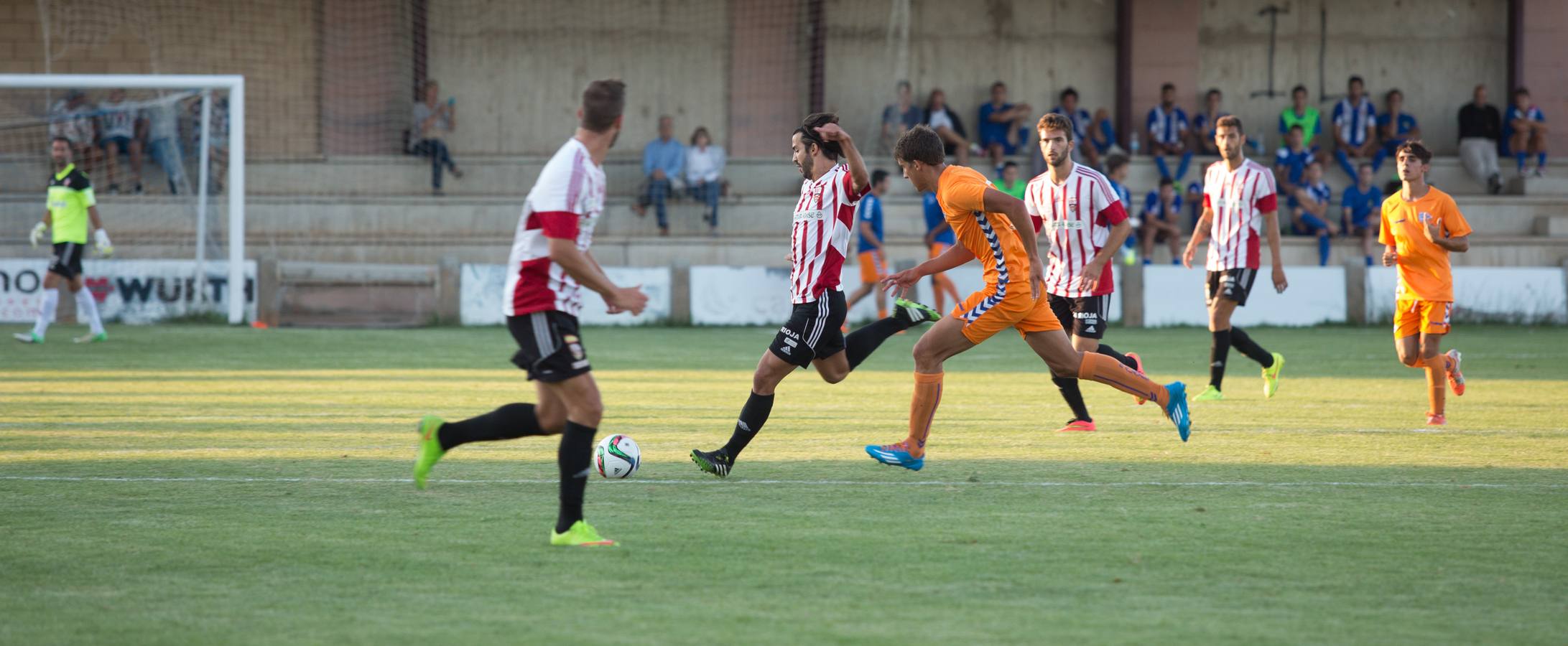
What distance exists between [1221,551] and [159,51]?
24.6 metres

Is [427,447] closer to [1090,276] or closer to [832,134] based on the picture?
[832,134]

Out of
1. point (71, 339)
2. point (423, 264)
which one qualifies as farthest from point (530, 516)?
point (423, 264)

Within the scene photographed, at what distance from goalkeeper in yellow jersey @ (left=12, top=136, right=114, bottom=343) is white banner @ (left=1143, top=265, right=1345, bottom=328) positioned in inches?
556

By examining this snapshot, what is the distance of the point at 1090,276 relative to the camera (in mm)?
9141

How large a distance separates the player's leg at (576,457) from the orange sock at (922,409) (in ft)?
7.77

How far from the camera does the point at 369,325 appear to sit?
813 inches

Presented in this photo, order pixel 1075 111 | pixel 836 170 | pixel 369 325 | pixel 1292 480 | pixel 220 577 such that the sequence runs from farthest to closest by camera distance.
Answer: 1. pixel 1075 111
2. pixel 369 325
3. pixel 836 170
4. pixel 1292 480
5. pixel 220 577

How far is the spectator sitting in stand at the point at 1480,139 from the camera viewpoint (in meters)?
24.7

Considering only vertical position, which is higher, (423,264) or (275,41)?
(275,41)

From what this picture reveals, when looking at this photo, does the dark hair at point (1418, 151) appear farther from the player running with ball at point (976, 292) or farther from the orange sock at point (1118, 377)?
the player running with ball at point (976, 292)

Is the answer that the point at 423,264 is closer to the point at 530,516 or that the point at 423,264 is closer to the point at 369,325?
the point at 369,325

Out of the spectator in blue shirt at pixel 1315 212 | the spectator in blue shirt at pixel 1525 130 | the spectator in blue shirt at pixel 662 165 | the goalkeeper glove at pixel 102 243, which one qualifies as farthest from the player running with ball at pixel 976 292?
the spectator in blue shirt at pixel 1525 130

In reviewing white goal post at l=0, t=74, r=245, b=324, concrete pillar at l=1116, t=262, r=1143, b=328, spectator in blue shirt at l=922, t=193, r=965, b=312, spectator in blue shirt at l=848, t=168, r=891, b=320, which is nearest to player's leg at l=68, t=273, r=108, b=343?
white goal post at l=0, t=74, r=245, b=324

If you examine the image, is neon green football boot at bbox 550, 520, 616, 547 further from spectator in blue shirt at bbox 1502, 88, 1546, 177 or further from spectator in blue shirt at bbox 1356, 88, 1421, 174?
spectator in blue shirt at bbox 1502, 88, 1546, 177
